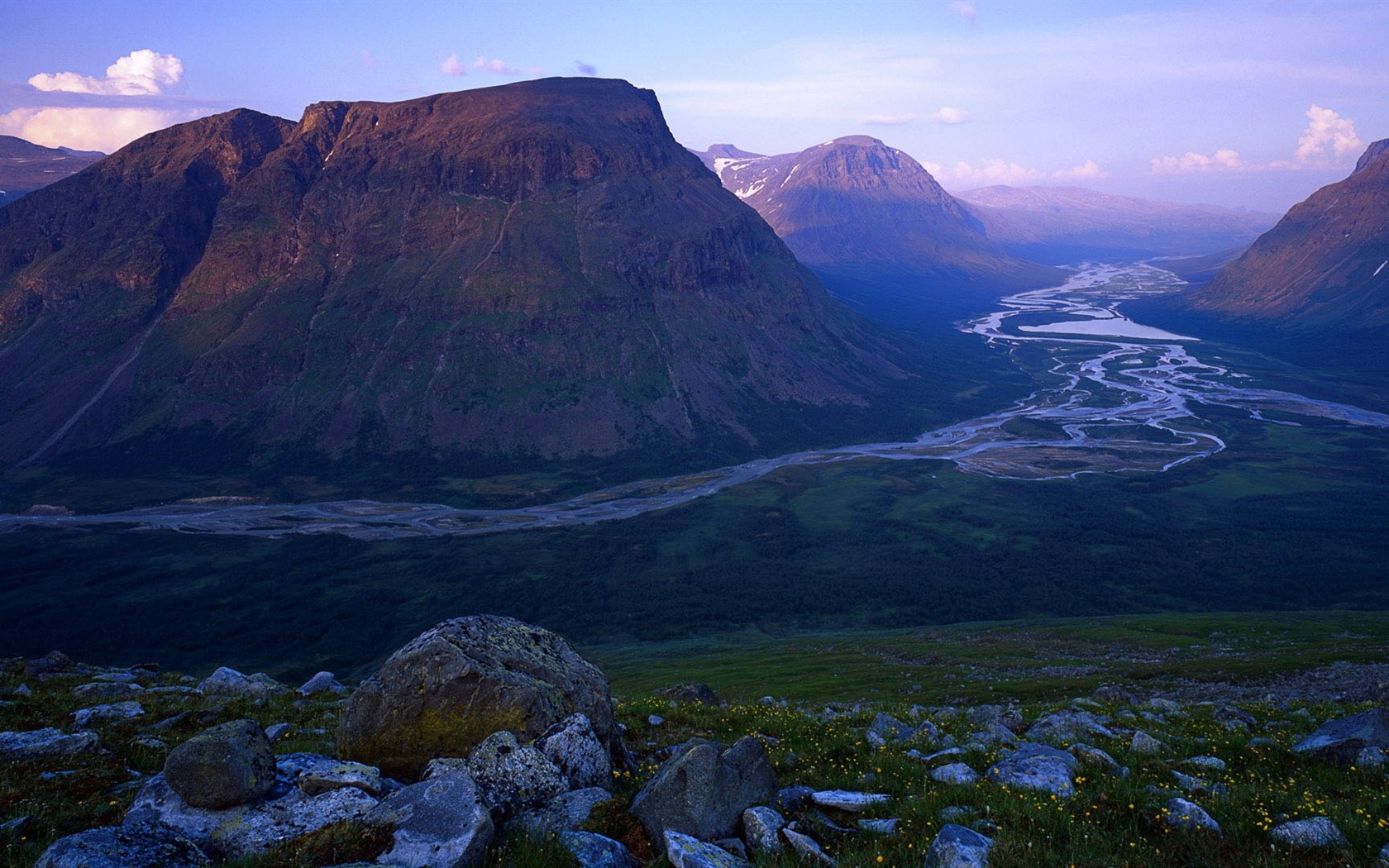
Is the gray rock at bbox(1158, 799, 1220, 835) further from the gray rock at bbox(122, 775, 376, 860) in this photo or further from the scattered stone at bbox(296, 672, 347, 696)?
the scattered stone at bbox(296, 672, 347, 696)

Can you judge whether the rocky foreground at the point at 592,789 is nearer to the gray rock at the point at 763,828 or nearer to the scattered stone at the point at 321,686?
the gray rock at the point at 763,828

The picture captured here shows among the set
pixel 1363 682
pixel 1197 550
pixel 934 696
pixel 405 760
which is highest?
pixel 405 760

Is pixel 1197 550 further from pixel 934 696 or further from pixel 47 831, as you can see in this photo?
pixel 47 831

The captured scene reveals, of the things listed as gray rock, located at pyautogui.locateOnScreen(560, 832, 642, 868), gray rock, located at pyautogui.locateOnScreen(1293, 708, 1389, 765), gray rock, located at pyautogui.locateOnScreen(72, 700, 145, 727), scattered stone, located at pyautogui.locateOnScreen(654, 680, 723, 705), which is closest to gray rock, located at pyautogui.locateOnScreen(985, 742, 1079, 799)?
gray rock, located at pyautogui.locateOnScreen(1293, 708, 1389, 765)

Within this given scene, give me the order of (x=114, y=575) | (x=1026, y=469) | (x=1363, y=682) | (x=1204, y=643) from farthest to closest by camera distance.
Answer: (x=1026, y=469), (x=114, y=575), (x=1204, y=643), (x=1363, y=682)

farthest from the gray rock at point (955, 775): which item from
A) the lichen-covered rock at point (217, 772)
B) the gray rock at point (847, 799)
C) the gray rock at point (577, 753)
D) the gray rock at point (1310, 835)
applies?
the lichen-covered rock at point (217, 772)

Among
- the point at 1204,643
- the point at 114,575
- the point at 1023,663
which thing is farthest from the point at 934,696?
the point at 114,575
